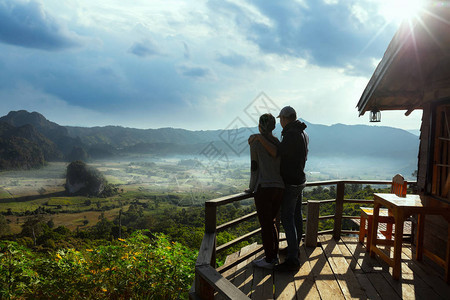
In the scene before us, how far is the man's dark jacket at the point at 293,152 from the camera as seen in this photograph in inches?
119

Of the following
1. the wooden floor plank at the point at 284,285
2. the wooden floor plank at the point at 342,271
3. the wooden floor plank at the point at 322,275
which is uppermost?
the wooden floor plank at the point at 342,271

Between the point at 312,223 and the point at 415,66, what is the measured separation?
261 centimetres

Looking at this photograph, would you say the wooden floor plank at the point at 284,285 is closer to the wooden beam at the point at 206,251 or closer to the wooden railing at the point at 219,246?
the wooden railing at the point at 219,246

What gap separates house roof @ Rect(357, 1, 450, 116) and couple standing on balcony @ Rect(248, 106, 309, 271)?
4.52ft

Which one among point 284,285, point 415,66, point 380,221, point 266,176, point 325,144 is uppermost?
point 325,144

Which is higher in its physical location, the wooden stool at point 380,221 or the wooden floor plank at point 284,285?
the wooden stool at point 380,221

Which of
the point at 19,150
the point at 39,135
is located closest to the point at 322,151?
the point at 19,150

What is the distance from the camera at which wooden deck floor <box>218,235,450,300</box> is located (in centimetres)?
292

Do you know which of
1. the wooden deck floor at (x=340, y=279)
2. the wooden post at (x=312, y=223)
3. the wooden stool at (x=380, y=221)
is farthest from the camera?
the wooden post at (x=312, y=223)

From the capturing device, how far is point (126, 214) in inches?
2549

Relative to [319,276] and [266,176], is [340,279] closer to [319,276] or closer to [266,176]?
[319,276]

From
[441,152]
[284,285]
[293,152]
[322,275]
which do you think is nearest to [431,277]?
[322,275]

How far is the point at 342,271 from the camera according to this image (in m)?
3.47

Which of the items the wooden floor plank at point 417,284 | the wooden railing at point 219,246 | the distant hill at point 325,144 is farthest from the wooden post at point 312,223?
the distant hill at point 325,144
